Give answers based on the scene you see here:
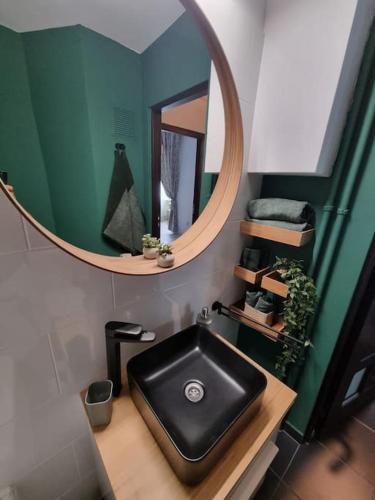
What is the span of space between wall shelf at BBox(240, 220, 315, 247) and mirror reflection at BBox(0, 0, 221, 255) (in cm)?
30

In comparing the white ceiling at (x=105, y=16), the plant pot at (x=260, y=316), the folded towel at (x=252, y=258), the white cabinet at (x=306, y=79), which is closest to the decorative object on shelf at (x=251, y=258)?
the folded towel at (x=252, y=258)

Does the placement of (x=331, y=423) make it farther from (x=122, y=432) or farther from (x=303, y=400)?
(x=122, y=432)

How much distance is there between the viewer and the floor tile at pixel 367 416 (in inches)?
50.8

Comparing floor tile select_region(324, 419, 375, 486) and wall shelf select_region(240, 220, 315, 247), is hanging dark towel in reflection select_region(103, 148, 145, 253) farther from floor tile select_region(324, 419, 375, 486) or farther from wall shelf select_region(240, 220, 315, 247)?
floor tile select_region(324, 419, 375, 486)

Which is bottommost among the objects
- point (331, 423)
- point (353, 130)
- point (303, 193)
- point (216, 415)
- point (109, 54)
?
point (331, 423)

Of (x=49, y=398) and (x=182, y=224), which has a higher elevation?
(x=182, y=224)

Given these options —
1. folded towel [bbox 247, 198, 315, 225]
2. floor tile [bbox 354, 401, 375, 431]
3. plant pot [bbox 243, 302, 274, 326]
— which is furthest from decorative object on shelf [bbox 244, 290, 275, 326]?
floor tile [bbox 354, 401, 375, 431]

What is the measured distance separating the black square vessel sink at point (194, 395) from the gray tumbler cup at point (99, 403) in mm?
78

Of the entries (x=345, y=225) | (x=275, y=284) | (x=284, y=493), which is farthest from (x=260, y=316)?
(x=284, y=493)

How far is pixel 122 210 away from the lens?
2.46ft

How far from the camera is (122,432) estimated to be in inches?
22.0

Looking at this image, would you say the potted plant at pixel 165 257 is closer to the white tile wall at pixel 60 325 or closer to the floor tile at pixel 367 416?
the white tile wall at pixel 60 325

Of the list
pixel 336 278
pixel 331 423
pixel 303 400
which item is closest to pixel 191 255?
pixel 336 278

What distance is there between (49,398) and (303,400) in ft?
4.02
